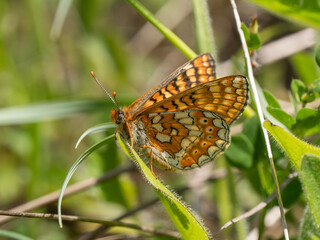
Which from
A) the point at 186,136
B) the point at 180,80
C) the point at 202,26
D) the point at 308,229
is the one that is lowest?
the point at 308,229

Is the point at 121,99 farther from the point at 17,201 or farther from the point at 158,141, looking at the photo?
the point at 17,201

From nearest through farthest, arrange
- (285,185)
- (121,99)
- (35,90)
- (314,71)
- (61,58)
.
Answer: (285,185) < (121,99) < (314,71) < (35,90) < (61,58)

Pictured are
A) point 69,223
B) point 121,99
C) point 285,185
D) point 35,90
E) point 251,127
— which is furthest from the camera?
point 35,90

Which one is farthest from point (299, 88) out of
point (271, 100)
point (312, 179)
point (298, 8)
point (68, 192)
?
point (68, 192)

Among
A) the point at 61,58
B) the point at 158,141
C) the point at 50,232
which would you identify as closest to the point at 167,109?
the point at 158,141

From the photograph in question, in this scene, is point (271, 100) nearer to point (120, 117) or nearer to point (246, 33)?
point (246, 33)

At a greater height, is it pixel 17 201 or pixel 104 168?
pixel 17 201

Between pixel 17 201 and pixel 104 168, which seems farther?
pixel 17 201
